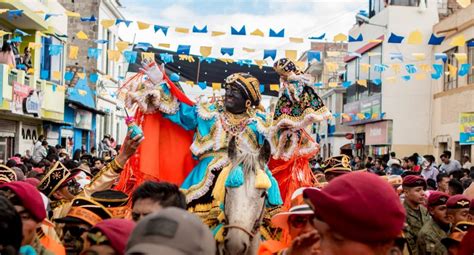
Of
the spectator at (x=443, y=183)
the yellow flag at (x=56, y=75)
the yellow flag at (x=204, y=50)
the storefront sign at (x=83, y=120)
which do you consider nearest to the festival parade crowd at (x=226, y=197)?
the spectator at (x=443, y=183)

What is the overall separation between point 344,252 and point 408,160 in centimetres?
1857

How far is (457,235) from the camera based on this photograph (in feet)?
18.5

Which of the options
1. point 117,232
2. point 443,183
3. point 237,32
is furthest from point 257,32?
point 117,232

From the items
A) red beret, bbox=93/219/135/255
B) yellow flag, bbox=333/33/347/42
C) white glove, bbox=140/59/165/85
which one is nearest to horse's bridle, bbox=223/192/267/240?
red beret, bbox=93/219/135/255

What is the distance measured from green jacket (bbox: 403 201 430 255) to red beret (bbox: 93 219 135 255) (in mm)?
4210

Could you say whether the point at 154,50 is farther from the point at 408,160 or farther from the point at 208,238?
the point at 208,238

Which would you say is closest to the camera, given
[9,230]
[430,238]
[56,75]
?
[9,230]

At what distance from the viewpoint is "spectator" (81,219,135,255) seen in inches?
127

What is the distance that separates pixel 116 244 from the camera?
3219 millimetres

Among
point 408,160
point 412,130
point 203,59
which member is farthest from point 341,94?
point 203,59

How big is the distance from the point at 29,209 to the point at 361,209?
82.3 inches

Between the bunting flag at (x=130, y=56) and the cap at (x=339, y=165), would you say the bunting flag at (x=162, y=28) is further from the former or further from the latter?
the cap at (x=339, y=165)

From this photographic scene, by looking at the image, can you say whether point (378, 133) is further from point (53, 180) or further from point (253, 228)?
point (253, 228)

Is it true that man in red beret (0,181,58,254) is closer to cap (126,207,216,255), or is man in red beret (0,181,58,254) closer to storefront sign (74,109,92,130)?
cap (126,207,216,255)
